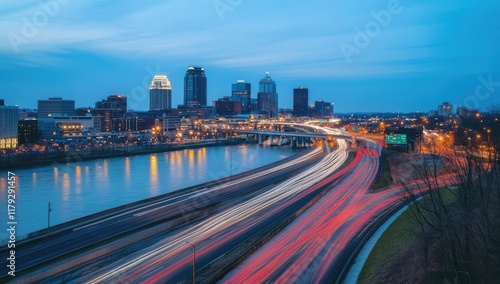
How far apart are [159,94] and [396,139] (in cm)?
5566

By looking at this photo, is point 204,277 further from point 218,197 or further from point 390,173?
point 390,173

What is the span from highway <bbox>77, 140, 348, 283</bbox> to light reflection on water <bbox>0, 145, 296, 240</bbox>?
2.64 meters

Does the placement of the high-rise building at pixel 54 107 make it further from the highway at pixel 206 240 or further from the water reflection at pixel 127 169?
the highway at pixel 206 240

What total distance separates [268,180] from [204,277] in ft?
25.8

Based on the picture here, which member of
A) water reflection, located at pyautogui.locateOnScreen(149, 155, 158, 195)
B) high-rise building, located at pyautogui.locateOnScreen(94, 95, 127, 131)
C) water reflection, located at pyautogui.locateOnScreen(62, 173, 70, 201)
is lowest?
water reflection, located at pyautogui.locateOnScreen(62, 173, 70, 201)

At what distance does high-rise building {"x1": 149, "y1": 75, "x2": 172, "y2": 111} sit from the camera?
223 feet

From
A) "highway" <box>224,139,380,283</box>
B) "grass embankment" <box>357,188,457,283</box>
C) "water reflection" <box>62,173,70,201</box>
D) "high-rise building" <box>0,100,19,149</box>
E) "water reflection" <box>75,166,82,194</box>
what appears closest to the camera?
"highway" <box>224,139,380,283</box>

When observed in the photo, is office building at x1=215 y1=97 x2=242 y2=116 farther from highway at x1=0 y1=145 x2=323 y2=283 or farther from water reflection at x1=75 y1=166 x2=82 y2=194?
highway at x1=0 y1=145 x2=323 y2=283

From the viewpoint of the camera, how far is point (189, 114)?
50.4 metres

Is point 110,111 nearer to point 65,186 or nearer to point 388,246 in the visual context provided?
point 65,186

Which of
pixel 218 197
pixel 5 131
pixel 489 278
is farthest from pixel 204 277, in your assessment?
pixel 5 131

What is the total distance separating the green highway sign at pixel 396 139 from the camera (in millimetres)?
16266

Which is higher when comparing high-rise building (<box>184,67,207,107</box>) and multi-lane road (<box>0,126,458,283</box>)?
high-rise building (<box>184,67,207,107</box>)

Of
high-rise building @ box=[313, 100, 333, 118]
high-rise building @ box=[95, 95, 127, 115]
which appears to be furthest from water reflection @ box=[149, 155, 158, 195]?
high-rise building @ box=[313, 100, 333, 118]
